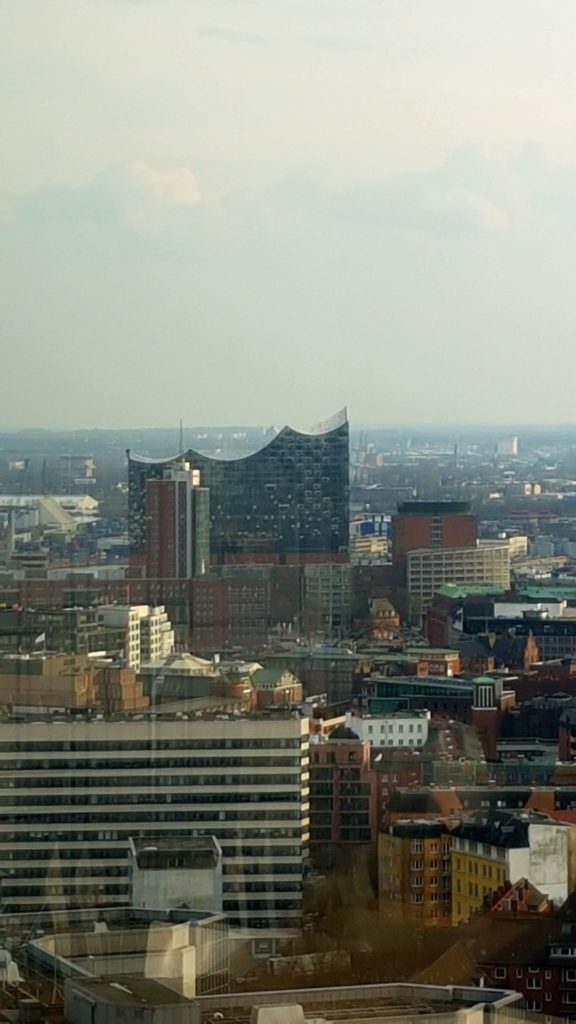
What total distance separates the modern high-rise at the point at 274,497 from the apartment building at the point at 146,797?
274cm

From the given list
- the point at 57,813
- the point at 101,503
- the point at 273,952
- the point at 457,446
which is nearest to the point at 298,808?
the point at 57,813

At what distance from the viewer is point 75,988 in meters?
2.93

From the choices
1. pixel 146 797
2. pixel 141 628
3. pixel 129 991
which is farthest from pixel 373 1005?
pixel 141 628

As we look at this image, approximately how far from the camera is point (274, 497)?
8258mm

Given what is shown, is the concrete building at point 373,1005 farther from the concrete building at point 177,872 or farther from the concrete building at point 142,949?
the concrete building at point 177,872

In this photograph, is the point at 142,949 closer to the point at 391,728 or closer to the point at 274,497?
the point at 391,728

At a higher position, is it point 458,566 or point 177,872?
point 458,566

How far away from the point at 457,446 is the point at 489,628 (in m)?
0.74

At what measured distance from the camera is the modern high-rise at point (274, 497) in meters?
7.56

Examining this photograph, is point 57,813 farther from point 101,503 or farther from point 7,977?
point 101,503

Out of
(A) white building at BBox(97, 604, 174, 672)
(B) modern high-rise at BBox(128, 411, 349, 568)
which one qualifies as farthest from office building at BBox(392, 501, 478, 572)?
(A) white building at BBox(97, 604, 174, 672)

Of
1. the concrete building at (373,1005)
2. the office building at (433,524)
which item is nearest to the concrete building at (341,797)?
the concrete building at (373,1005)

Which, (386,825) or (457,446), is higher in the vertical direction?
(457,446)

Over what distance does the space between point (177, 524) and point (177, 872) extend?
368cm
